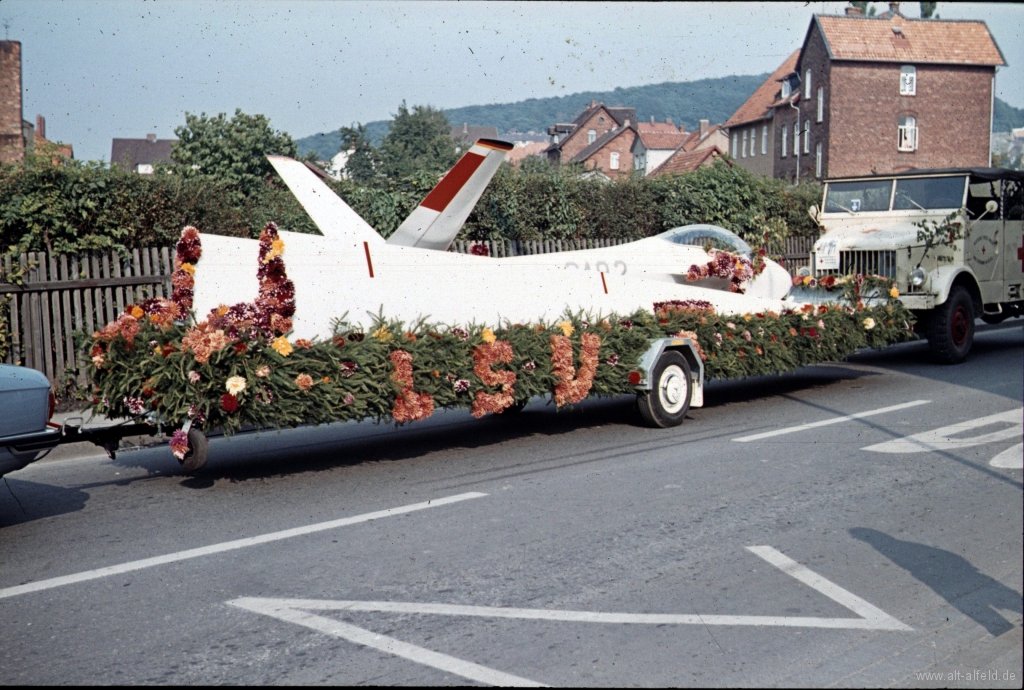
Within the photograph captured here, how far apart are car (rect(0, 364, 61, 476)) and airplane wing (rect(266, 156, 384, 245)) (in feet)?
8.37

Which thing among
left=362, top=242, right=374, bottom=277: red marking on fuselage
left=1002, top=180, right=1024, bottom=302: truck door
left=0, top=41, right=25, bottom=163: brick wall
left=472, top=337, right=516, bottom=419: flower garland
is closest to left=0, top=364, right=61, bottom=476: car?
left=362, top=242, right=374, bottom=277: red marking on fuselage

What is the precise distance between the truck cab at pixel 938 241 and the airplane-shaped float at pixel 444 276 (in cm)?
367

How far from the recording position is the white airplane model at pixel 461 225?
8477 millimetres

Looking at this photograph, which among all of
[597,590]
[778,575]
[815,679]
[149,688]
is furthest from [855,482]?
[149,688]

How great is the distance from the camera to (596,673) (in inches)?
155

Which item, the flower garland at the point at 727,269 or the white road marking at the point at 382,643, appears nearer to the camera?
the white road marking at the point at 382,643

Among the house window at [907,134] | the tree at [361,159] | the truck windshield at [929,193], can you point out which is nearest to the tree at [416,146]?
the tree at [361,159]

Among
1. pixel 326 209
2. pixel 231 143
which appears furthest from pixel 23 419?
pixel 231 143

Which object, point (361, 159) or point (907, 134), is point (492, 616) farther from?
point (907, 134)

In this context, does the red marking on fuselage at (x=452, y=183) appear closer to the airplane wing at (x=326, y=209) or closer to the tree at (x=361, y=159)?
the airplane wing at (x=326, y=209)

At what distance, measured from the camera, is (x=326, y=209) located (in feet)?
27.7

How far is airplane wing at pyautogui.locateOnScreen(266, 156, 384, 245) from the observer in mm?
8195

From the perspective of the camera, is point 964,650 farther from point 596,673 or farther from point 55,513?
point 55,513

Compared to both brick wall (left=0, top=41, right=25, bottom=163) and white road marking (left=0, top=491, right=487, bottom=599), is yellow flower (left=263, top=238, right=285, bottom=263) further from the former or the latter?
brick wall (left=0, top=41, right=25, bottom=163)
